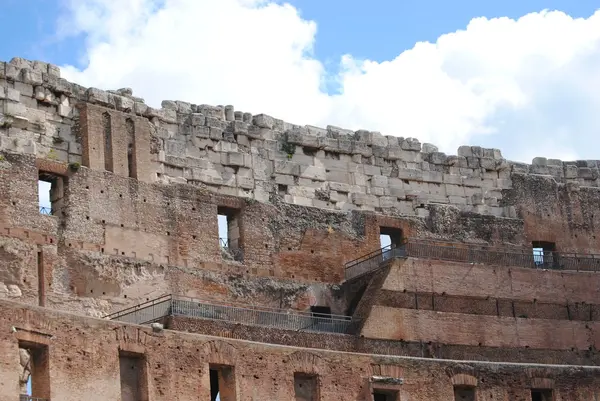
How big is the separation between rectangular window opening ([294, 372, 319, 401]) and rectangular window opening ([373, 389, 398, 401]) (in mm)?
1879

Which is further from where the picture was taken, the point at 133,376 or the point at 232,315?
the point at 232,315

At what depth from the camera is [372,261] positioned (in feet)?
166

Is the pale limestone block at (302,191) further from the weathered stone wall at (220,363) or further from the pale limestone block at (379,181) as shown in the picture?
the weathered stone wall at (220,363)

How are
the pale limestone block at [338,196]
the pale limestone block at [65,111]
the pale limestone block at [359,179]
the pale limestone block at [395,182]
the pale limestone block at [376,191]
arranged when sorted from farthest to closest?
the pale limestone block at [395,182] → the pale limestone block at [376,191] → the pale limestone block at [359,179] → the pale limestone block at [338,196] → the pale limestone block at [65,111]

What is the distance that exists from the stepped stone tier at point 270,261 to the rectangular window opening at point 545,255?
0.23 feet

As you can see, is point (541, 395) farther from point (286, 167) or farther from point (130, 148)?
point (130, 148)

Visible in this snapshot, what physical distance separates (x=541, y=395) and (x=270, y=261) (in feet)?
31.7

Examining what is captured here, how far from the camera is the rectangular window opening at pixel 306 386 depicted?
137ft

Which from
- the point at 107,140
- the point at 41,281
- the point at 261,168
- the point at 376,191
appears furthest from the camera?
the point at 376,191

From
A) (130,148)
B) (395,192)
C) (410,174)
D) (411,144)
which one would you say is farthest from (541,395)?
(130,148)

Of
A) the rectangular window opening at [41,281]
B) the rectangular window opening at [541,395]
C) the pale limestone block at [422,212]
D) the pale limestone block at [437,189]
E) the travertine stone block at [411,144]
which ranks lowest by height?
the rectangular window opening at [541,395]

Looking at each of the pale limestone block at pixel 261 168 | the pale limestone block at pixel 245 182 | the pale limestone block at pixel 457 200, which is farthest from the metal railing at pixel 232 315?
the pale limestone block at pixel 457 200

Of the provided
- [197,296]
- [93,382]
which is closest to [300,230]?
[197,296]

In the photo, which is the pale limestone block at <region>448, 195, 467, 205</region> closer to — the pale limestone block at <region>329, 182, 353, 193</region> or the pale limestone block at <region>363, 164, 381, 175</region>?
the pale limestone block at <region>363, 164, 381, 175</region>
